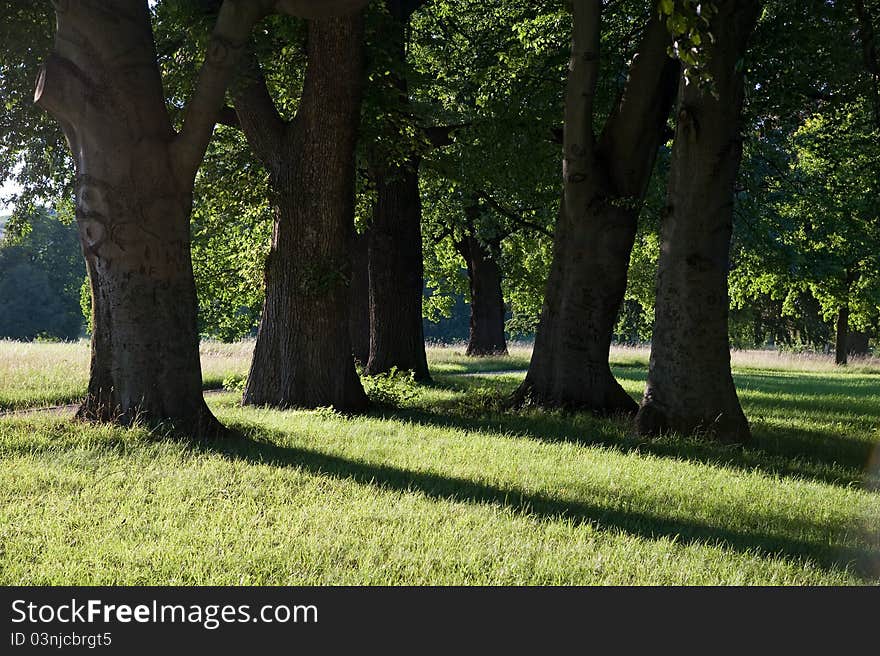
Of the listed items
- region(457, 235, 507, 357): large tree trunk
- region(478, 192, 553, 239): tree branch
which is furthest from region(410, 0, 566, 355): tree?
region(457, 235, 507, 357): large tree trunk

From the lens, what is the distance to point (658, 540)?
5363 mm

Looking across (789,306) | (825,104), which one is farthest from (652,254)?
(825,104)

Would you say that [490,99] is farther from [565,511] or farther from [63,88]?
[565,511]

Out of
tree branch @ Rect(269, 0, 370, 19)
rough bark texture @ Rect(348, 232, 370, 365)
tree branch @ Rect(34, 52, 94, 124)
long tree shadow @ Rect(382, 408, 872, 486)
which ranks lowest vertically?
long tree shadow @ Rect(382, 408, 872, 486)

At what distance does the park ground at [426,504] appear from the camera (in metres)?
4.55

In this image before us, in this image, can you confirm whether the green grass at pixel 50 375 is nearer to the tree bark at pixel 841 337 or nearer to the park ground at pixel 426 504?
the park ground at pixel 426 504

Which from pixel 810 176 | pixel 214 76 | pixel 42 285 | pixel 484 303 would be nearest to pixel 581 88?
pixel 214 76

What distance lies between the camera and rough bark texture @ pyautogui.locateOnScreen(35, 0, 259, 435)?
8422 millimetres

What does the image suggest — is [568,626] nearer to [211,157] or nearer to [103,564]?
[103,564]

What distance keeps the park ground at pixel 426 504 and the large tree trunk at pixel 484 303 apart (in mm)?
19413

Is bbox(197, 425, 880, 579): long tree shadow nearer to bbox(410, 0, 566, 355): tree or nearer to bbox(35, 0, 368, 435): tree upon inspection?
bbox(35, 0, 368, 435): tree

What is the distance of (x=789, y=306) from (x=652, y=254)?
10162 millimetres

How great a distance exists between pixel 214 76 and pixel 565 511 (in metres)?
5.86

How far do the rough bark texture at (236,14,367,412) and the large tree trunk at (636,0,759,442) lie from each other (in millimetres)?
4417
